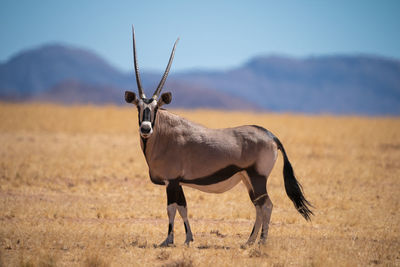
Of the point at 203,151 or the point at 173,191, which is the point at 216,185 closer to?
the point at 203,151

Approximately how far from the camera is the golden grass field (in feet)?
21.7

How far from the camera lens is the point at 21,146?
60.7ft

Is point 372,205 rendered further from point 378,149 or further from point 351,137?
point 351,137

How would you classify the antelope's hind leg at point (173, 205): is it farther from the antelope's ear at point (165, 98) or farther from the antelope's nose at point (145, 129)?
the antelope's ear at point (165, 98)

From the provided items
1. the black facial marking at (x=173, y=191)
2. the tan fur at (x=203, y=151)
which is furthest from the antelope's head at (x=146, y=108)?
the black facial marking at (x=173, y=191)

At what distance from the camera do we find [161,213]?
963cm

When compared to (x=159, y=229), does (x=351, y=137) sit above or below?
below

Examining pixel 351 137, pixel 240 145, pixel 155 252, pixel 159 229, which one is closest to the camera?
pixel 155 252

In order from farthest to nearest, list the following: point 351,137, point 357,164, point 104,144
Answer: point 351,137, point 104,144, point 357,164

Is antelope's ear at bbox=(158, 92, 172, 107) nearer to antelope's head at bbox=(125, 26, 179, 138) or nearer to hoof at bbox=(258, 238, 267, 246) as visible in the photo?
antelope's head at bbox=(125, 26, 179, 138)

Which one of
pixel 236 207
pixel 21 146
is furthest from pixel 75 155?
pixel 236 207

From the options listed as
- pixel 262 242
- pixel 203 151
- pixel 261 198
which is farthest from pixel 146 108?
pixel 262 242

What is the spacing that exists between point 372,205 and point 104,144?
13072mm

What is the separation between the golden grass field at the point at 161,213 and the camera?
6.62m
